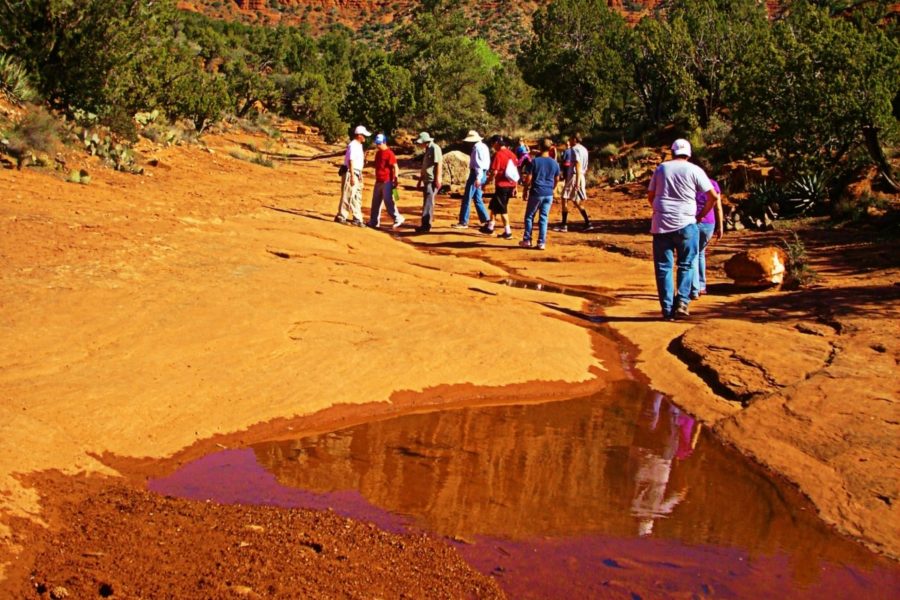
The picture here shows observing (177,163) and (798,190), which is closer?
(798,190)

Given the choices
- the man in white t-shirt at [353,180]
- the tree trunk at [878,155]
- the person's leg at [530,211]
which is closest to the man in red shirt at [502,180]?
the person's leg at [530,211]

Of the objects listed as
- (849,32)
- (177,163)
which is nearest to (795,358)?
(849,32)

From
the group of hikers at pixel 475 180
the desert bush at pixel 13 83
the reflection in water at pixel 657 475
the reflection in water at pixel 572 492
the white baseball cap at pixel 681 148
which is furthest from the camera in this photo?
the desert bush at pixel 13 83

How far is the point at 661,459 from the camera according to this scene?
19.0ft

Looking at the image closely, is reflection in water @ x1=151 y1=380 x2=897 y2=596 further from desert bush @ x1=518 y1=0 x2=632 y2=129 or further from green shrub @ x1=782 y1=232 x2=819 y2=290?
desert bush @ x1=518 y1=0 x2=632 y2=129

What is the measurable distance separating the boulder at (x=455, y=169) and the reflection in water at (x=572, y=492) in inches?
850

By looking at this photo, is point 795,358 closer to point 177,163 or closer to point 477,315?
point 477,315

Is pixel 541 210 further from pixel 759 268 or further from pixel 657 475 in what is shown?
pixel 657 475

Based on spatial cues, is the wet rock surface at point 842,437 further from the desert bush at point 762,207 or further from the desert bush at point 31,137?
the desert bush at point 31,137

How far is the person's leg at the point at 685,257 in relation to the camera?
9.52 m

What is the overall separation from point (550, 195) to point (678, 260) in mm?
5450

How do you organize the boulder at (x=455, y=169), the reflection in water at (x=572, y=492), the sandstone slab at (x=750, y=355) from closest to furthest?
the reflection in water at (x=572, y=492), the sandstone slab at (x=750, y=355), the boulder at (x=455, y=169)

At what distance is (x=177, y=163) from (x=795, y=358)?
16.6 meters

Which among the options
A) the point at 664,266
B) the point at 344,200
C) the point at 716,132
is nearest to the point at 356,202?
the point at 344,200
